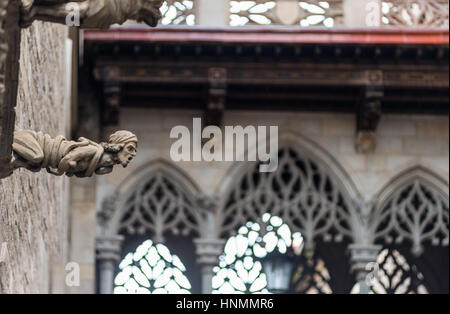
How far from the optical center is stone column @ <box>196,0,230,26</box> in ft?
45.7

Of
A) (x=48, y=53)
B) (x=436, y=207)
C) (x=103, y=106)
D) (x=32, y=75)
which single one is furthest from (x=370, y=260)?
(x=32, y=75)

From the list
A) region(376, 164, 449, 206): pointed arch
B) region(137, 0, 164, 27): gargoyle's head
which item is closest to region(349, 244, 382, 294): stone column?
region(376, 164, 449, 206): pointed arch

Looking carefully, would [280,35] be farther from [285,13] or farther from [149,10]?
[149,10]

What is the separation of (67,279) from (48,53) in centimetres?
448

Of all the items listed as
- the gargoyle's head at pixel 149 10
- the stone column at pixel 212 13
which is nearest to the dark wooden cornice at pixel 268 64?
the stone column at pixel 212 13

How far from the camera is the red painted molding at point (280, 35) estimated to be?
13547 mm

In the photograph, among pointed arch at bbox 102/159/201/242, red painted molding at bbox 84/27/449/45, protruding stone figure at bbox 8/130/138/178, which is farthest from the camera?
pointed arch at bbox 102/159/201/242

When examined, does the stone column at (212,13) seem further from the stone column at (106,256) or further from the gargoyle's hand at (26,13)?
the gargoyle's hand at (26,13)

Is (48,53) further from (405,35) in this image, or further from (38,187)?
(405,35)

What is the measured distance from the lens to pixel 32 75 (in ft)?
24.6

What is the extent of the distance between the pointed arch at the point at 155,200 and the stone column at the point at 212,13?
139 centimetres

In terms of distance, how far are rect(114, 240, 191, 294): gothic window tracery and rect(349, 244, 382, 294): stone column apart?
1685 millimetres

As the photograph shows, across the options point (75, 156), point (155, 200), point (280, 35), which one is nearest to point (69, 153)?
point (75, 156)

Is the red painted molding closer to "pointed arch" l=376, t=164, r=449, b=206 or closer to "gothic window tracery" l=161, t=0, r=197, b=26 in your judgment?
"gothic window tracery" l=161, t=0, r=197, b=26
